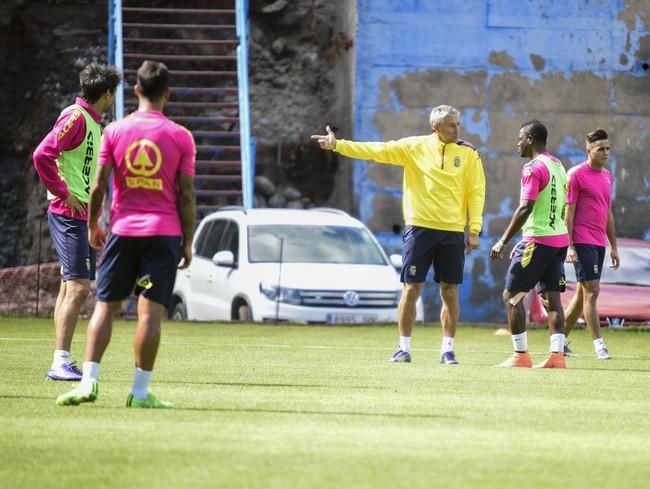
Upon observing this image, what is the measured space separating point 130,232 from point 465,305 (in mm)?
20251

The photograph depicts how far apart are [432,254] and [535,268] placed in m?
0.93

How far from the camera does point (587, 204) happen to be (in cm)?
1580

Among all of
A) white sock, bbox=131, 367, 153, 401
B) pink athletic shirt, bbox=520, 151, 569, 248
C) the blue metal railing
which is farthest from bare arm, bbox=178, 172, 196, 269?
the blue metal railing

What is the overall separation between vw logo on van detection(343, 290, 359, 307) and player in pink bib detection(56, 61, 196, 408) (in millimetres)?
11547

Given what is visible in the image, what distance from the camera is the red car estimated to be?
21703mm

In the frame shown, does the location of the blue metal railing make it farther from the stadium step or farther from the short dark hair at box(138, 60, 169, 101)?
the short dark hair at box(138, 60, 169, 101)

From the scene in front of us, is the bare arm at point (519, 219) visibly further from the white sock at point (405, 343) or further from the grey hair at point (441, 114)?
the white sock at point (405, 343)

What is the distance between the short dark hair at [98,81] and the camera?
11.6 metres

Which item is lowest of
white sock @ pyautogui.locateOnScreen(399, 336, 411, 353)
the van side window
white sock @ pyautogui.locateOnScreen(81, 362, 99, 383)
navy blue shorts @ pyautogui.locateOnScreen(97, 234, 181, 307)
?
the van side window

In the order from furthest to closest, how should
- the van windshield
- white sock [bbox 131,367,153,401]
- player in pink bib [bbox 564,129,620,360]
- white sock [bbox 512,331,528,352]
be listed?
1. the van windshield
2. player in pink bib [bbox 564,129,620,360]
3. white sock [bbox 512,331,528,352]
4. white sock [bbox 131,367,153,401]

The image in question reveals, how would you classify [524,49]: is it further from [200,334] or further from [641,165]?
[200,334]

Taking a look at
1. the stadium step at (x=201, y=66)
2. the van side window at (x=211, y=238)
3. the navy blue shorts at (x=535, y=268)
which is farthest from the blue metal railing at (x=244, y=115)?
the navy blue shorts at (x=535, y=268)

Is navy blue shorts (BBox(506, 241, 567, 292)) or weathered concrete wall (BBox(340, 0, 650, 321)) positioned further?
weathered concrete wall (BBox(340, 0, 650, 321))

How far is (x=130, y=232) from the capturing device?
9148 mm
